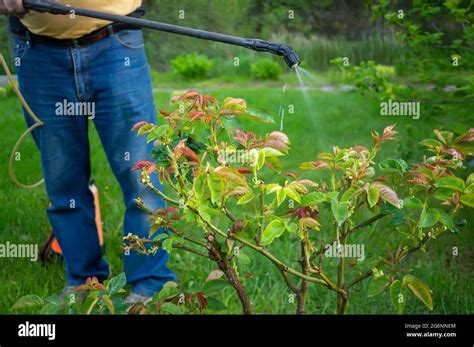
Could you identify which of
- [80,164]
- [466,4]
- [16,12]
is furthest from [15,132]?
[466,4]

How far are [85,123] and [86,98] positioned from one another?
0.13m

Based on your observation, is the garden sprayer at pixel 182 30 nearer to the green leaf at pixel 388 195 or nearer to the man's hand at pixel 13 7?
the man's hand at pixel 13 7

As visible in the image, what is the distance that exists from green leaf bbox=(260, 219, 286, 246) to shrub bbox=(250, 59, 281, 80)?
11.6ft

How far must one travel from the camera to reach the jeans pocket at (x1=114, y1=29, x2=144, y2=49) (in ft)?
8.39

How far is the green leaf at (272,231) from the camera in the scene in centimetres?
167

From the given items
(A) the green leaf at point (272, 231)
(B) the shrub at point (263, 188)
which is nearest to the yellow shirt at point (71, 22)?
(B) the shrub at point (263, 188)

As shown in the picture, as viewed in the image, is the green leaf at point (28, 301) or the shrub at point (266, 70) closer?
the green leaf at point (28, 301)

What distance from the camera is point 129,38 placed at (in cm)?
258

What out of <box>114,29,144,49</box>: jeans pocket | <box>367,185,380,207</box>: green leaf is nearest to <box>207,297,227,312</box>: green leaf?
<box>367,185,380,207</box>: green leaf

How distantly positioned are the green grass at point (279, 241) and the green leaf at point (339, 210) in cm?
62

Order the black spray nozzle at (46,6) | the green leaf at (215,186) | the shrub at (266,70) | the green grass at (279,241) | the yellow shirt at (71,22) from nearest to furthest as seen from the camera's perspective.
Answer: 1. the green leaf at (215,186)
2. the black spray nozzle at (46,6)
3. the yellow shirt at (71,22)
4. the green grass at (279,241)
5. the shrub at (266,70)

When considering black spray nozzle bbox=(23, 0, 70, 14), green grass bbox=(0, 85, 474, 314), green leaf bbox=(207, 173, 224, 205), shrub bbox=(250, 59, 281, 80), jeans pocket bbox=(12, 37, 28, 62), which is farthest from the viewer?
shrub bbox=(250, 59, 281, 80)

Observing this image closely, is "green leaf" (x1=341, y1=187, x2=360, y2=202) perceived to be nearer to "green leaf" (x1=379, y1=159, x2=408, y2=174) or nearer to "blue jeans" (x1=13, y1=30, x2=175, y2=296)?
"green leaf" (x1=379, y1=159, x2=408, y2=174)
